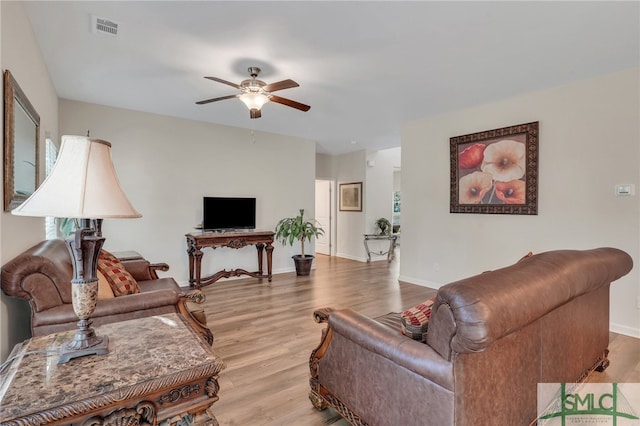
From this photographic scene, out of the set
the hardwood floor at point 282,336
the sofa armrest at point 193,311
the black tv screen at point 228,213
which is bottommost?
the hardwood floor at point 282,336

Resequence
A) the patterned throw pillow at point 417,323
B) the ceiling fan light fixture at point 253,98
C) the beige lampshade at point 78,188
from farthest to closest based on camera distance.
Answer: the ceiling fan light fixture at point 253,98
the patterned throw pillow at point 417,323
the beige lampshade at point 78,188

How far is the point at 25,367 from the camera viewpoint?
1.06 m

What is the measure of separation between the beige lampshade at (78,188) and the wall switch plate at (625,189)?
158 inches

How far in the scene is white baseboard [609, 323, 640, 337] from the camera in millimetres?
2947

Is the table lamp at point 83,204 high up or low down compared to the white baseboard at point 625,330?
up

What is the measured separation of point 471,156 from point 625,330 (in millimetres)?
2356

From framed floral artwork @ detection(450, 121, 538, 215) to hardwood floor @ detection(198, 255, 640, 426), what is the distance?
1.44 metres

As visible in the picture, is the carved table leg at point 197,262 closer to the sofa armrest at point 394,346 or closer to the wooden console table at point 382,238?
the sofa armrest at point 394,346

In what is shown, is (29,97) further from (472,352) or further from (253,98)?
(472,352)

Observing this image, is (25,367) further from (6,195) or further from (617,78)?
(617,78)

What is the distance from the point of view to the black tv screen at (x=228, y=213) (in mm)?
4777

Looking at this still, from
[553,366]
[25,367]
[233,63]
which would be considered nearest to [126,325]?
[25,367]

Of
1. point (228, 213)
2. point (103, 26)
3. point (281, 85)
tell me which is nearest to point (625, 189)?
point (281, 85)

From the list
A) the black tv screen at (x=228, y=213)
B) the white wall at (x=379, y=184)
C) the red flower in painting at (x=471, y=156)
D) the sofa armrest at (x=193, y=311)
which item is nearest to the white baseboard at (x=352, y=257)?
the white wall at (x=379, y=184)
